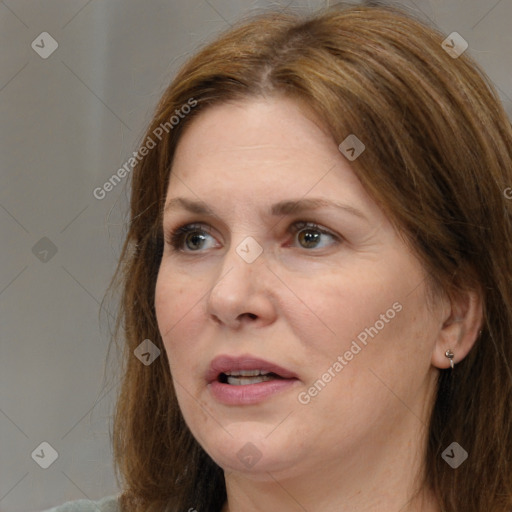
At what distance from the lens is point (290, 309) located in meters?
1.54

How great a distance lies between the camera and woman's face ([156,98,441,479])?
1.55 metres

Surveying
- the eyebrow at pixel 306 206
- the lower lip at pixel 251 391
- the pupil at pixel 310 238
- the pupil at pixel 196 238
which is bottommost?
the lower lip at pixel 251 391

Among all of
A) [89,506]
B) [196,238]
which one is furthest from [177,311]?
[89,506]

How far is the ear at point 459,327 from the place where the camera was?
1718 millimetres

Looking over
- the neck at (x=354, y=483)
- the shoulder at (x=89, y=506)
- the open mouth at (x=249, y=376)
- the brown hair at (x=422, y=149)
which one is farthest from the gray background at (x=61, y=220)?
the open mouth at (x=249, y=376)

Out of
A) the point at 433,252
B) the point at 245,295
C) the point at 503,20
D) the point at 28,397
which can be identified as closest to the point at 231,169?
the point at 245,295

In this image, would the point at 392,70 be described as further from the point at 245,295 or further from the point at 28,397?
the point at 28,397

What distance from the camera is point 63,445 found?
8.86 feet

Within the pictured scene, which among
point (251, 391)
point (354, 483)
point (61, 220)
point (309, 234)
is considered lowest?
point (354, 483)

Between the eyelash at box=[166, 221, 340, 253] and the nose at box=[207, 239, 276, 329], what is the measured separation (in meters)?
0.08

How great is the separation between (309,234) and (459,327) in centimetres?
32

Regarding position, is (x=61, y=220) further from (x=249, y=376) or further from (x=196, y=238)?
(x=249, y=376)

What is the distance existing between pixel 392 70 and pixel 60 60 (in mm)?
1268

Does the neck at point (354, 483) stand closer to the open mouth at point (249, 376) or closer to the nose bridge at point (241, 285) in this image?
the open mouth at point (249, 376)
